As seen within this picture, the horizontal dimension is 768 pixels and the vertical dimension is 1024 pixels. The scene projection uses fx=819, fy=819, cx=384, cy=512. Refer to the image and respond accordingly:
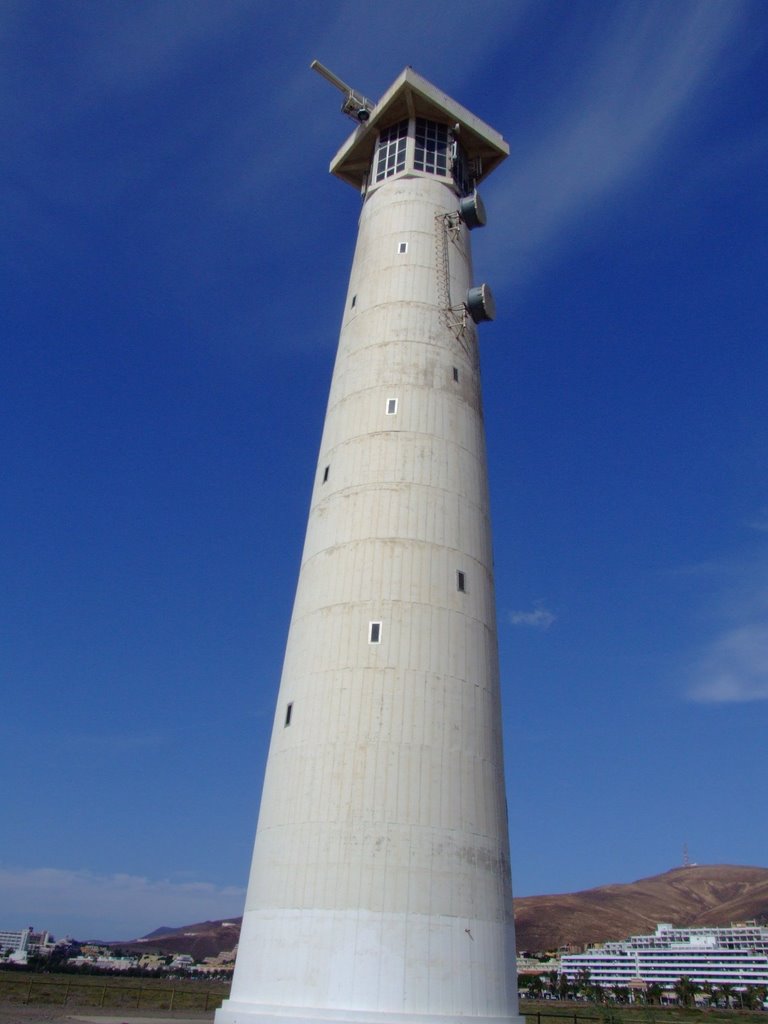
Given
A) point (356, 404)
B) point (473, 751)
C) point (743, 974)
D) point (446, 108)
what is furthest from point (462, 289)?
point (743, 974)

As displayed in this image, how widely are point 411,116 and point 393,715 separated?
24598mm

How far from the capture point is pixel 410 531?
73.6 ft

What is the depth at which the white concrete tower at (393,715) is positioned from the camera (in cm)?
1747

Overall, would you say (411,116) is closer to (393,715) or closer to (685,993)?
(393,715)

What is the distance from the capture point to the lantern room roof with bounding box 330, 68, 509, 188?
1265 inches

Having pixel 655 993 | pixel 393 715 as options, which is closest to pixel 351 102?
pixel 393 715

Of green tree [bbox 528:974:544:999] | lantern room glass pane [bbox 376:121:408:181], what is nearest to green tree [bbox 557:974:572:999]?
green tree [bbox 528:974:544:999]

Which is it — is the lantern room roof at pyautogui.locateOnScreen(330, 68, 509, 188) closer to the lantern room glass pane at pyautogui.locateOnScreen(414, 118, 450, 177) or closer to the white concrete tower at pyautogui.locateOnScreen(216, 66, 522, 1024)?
the lantern room glass pane at pyautogui.locateOnScreen(414, 118, 450, 177)

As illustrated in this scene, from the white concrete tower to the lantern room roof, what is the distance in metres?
7.61

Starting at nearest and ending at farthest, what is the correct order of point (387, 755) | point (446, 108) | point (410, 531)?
point (387, 755) < point (410, 531) < point (446, 108)

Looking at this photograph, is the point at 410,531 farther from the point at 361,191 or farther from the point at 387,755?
the point at 361,191

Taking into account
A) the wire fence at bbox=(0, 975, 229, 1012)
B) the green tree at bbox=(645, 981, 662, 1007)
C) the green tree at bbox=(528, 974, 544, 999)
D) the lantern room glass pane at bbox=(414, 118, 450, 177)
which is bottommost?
the wire fence at bbox=(0, 975, 229, 1012)

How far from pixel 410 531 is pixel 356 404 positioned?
17.1 feet

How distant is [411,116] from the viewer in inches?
1293
